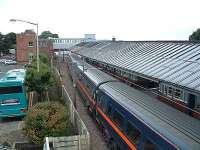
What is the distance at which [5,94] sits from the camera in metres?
22.7

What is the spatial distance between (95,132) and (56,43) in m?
84.0

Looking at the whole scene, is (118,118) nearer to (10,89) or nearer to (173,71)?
(173,71)

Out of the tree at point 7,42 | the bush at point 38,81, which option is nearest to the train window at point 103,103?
the bush at point 38,81

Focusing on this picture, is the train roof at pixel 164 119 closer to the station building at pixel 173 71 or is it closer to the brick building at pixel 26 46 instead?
the station building at pixel 173 71

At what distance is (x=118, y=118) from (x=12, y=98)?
11.3 meters

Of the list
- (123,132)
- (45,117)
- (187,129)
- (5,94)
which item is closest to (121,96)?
(123,132)

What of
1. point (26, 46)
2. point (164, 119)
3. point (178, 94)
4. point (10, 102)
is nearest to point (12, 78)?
point (10, 102)

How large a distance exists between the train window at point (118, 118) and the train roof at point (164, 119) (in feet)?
1.56

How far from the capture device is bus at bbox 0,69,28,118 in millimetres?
22656

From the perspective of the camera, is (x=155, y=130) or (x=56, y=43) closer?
(x=155, y=130)

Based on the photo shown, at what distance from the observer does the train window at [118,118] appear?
13241 mm

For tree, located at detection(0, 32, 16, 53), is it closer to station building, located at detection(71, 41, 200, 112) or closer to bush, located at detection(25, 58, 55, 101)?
bush, located at detection(25, 58, 55, 101)

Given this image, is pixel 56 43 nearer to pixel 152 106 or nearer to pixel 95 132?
pixel 95 132

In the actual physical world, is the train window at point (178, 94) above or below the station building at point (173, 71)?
below
